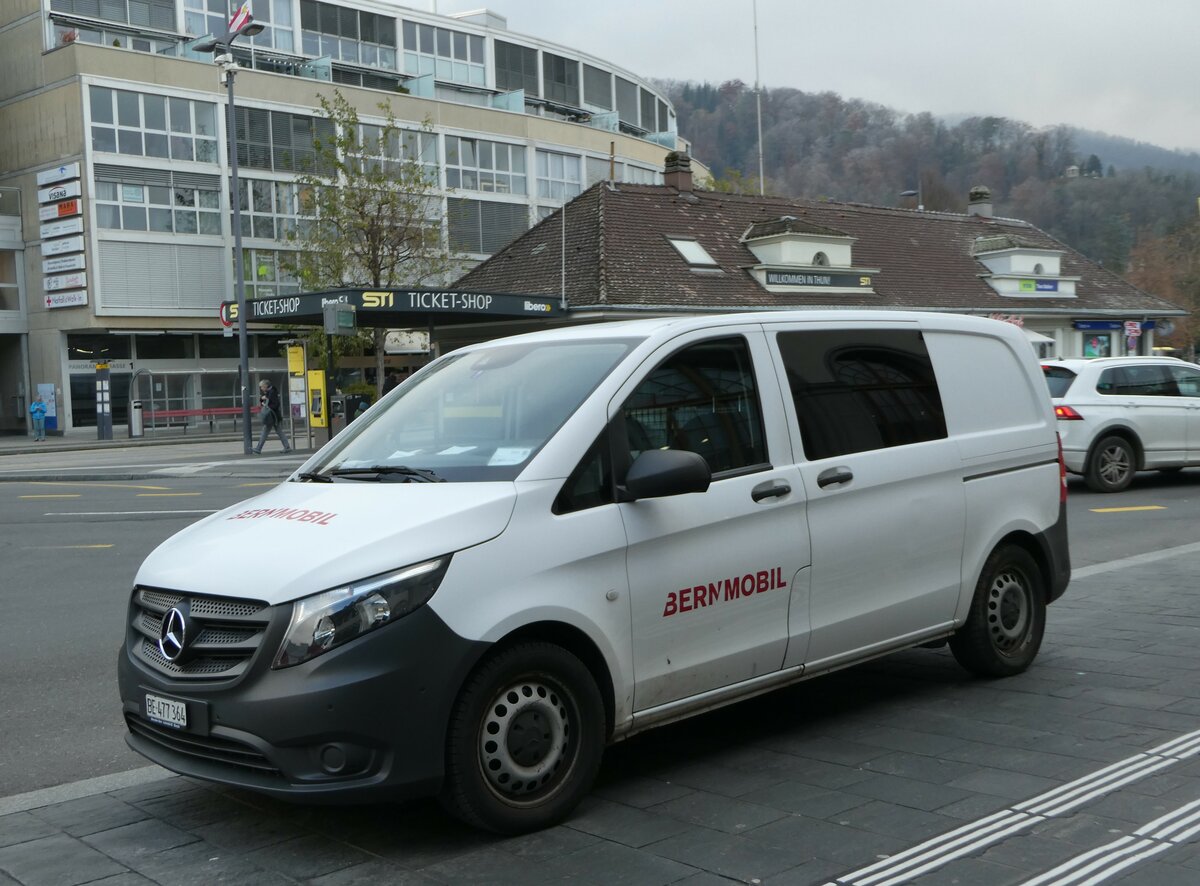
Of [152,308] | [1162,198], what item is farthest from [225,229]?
[1162,198]

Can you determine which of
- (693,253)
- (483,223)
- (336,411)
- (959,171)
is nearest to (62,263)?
(483,223)

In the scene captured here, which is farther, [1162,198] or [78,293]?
[1162,198]

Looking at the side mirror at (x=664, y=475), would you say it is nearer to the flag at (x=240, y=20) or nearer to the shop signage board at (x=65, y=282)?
the flag at (x=240, y=20)

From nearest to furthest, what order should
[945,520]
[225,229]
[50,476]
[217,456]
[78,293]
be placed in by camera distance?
[945,520]
[50,476]
[217,456]
[78,293]
[225,229]

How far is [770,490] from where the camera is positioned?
5.07 meters

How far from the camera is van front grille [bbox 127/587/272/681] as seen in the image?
4.05m

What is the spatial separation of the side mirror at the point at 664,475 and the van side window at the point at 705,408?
0.18 metres

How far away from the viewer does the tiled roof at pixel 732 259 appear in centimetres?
3173

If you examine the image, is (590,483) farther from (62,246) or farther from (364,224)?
(62,246)

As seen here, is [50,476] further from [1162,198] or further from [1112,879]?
[1162,198]

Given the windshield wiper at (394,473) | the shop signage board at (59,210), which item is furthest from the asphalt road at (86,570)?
the shop signage board at (59,210)

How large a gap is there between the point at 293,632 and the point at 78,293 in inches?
1768

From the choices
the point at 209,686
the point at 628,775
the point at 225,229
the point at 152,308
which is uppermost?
the point at 225,229

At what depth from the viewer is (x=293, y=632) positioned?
3.96m
